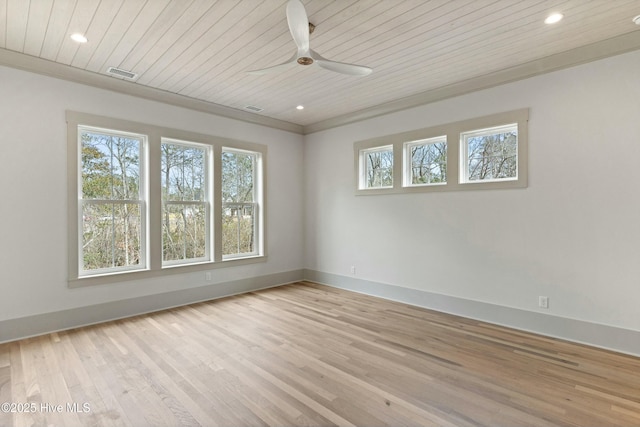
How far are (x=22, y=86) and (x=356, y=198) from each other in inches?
172

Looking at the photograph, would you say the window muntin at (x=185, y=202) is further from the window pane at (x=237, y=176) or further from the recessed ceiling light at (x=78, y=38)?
the recessed ceiling light at (x=78, y=38)

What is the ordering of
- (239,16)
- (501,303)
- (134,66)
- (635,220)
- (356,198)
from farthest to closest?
1. (356,198)
2. (501,303)
3. (134,66)
4. (635,220)
5. (239,16)

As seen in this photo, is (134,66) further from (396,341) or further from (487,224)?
(487,224)

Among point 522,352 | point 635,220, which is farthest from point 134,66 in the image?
point 635,220

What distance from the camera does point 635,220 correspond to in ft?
9.75

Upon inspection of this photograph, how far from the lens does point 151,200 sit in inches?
169

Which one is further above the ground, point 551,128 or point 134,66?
point 134,66

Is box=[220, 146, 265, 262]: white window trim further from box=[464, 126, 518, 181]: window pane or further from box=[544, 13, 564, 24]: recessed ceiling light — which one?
box=[544, 13, 564, 24]: recessed ceiling light

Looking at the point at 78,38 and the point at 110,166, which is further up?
the point at 78,38

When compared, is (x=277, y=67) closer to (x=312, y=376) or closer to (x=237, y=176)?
(x=312, y=376)

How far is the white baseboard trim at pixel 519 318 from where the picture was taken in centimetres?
304

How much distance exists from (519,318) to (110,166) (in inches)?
208

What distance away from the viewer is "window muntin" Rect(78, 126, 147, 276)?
3.86 meters

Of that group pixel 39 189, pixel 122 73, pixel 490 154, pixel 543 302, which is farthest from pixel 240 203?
pixel 543 302
